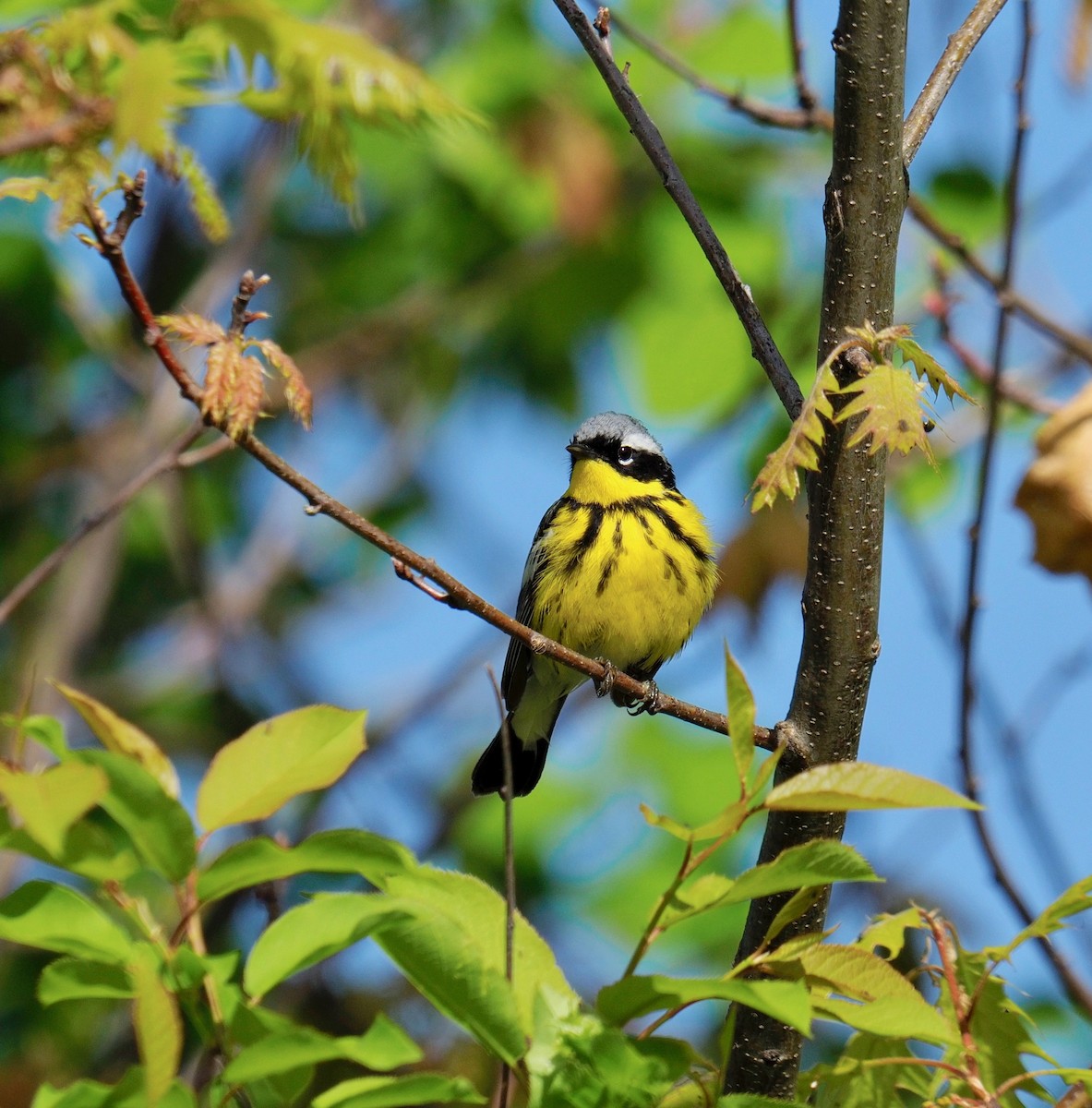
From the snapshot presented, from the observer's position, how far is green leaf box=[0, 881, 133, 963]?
1.62m

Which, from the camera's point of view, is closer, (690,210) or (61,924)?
(61,924)

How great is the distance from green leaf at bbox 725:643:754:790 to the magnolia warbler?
308 cm

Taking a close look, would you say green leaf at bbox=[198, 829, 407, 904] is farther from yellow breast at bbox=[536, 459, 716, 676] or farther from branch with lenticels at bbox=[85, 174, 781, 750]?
yellow breast at bbox=[536, 459, 716, 676]

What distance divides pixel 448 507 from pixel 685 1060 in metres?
6.99

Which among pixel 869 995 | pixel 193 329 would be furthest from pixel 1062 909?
pixel 193 329

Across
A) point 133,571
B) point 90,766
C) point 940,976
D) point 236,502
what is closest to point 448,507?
point 236,502

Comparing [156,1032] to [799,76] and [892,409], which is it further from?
[799,76]

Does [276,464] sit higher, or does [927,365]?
[927,365]

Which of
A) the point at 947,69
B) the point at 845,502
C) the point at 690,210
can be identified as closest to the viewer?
the point at 845,502

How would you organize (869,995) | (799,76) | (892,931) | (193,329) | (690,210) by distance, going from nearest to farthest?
(869,995), (892,931), (193,329), (690,210), (799,76)

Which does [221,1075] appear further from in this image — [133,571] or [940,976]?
[133,571]

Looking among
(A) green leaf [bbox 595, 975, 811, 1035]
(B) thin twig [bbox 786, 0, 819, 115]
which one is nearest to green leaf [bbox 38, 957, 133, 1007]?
(A) green leaf [bbox 595, 975, 811, 1035]

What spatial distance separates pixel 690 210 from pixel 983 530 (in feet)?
4.25

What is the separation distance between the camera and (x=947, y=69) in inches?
113
